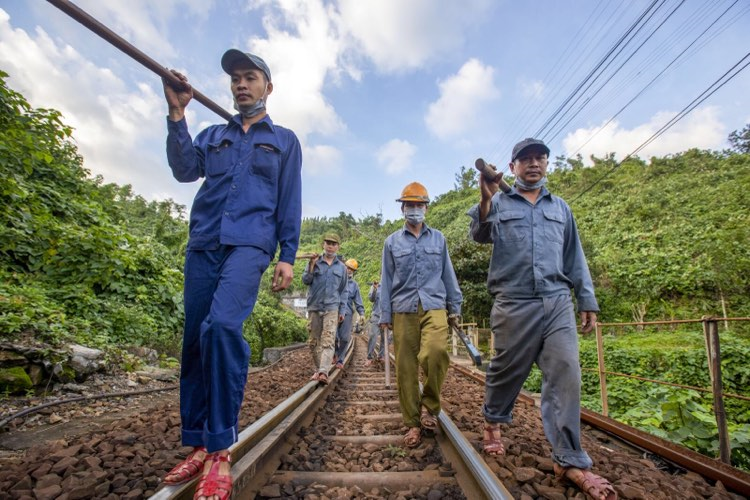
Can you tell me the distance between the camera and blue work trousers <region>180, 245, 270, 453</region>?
171cm

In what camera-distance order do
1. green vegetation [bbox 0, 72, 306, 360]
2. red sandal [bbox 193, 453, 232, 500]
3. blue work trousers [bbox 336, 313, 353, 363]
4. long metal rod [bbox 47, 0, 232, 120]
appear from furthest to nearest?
blue work trousers [bbox 336, 313, 353, 363] < green vegetation [bbox 0, 72, 306, 360] < long metal rod [bbox 47, 0, 232, 120] < red sandal [bbox 193, 453, 232, 500]

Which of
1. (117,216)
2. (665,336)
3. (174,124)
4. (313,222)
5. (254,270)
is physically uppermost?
(313,222)

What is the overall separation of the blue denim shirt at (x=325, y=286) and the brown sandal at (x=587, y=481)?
4.30 meters

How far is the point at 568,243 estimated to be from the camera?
2656 mm

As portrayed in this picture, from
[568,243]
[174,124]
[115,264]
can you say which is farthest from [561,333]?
[115,264]

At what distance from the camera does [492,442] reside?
2629 millimetres

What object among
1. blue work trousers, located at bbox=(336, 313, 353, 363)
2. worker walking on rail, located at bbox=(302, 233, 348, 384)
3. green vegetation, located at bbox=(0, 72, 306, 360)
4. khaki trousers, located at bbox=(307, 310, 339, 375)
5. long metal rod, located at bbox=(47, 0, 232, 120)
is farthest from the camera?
blue work trousers, located at bbox=(336, 313, 353, 363)

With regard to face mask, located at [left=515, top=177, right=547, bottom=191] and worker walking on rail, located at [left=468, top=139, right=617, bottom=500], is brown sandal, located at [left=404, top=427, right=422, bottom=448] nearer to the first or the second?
worker walking on rail, located at [left=468, top=139, right=617, bottom=500]

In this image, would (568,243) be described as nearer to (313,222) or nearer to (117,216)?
(117,216)

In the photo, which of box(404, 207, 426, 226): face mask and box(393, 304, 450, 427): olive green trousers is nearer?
box(393, 304, 450, 427): olive green trousers

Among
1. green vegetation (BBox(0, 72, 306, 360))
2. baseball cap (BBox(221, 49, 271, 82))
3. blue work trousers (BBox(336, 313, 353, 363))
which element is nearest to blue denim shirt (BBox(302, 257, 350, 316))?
blue work trousers (BBox(336, 313, 353, 363))

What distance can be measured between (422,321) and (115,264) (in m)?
6.36

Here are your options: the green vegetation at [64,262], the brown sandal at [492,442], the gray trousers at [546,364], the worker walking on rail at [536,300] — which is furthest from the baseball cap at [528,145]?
the green vegetation at [64,262]

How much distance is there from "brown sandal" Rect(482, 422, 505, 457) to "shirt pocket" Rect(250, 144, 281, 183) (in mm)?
2251
